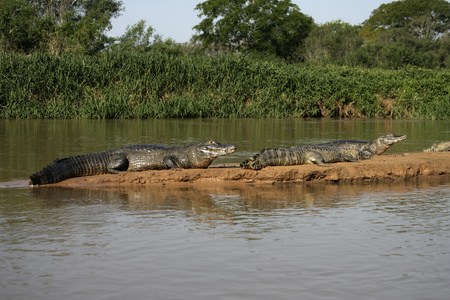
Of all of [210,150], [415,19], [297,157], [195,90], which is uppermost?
[415,19]

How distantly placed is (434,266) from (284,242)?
130 centimetres

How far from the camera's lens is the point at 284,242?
508 cm

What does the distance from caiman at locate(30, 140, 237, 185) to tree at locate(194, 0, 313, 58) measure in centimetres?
4450

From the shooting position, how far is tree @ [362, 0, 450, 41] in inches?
2657

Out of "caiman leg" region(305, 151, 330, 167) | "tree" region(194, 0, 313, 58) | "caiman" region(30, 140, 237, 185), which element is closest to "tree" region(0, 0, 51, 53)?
"tree" region(194, 0, 313, 58)

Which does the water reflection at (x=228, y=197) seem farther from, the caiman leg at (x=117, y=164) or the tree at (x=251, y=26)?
the tree at (x=251, y=26)

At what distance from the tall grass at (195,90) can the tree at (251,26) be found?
75.0 ft

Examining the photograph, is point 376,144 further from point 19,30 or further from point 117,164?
point 19,30

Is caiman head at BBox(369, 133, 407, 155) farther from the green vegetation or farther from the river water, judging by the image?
the green vegetation

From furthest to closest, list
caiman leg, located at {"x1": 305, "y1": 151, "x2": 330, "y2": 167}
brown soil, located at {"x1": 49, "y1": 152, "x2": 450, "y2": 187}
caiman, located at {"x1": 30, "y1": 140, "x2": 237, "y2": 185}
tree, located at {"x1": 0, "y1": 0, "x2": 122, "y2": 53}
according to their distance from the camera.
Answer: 1. tree, located at {"x1": 0, "y1": 0, "x2": 122, "y2": 53}
2. caiman leg, located at {"x1": 305, "y1": 151, "x2": 330, "y2": 167}
3. caiman, located at {"x1": 30, "y1": 140, "x2": 237, "y2": 185}
4. brown soil, located at {"x1": 49, "y1": 152, "x2": 450, "y2": 187}

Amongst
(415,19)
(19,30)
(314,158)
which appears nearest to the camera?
(314,158)

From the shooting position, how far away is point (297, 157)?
10.0 meters

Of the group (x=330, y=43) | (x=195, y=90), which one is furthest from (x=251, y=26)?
(x=195, y=90)

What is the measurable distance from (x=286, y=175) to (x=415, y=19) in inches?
2569
